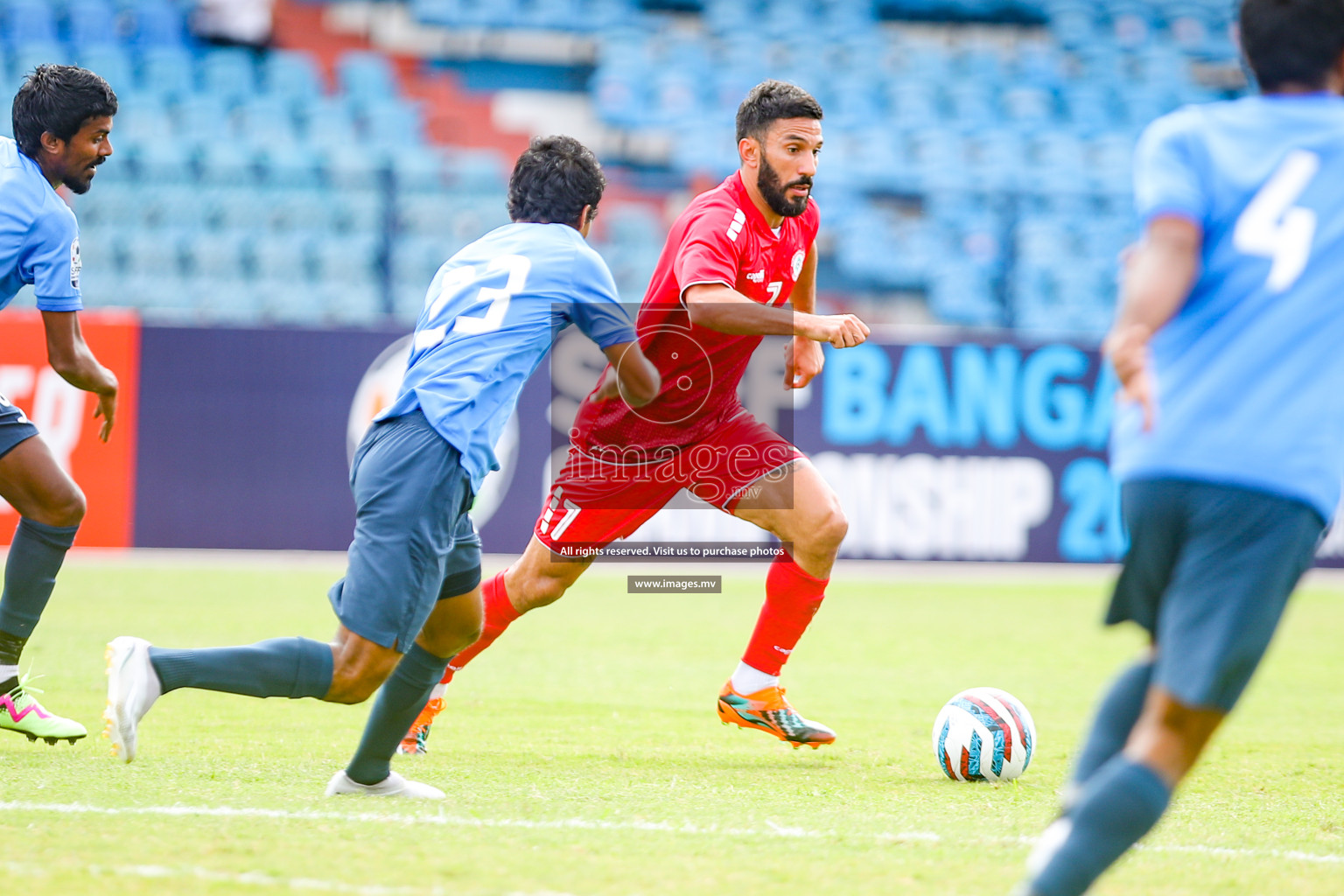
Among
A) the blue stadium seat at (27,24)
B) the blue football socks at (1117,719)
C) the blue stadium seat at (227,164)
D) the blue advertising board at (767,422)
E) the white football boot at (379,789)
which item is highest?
the blue stadium seat at (27,24)

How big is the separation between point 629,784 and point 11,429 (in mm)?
2608

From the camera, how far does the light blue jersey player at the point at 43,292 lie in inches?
186

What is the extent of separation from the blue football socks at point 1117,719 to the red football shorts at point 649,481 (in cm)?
264

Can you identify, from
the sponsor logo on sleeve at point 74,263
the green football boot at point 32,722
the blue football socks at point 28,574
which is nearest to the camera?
the sponsor logo on sleeve at point 74,263

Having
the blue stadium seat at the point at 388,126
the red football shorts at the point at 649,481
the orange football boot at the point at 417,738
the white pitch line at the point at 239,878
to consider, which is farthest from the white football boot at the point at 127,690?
the blue stadium seat at the point at 388,126

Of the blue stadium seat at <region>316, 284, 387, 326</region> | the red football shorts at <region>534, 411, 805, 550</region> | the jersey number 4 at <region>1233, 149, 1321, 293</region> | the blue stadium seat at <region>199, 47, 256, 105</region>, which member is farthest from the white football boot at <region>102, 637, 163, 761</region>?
the blue stadium seat at <region>199, 47, 256, 105</region>

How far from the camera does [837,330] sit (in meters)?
4.91

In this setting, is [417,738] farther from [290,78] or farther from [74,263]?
[290,78]

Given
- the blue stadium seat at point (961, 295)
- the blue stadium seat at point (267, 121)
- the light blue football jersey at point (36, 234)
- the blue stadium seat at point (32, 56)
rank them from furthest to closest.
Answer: the blue stadium seat at point (961, 295), the blue stadium seat at point (267, 121), the blue stadium seat at point (32, 56), the light blue football jersey at point (36, 234)

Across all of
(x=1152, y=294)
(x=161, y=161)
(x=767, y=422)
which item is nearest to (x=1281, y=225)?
(x=1152, y=294)

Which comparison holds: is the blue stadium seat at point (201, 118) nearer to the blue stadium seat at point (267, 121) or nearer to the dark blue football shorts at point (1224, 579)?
the blue stadium seat at point (267, 121)

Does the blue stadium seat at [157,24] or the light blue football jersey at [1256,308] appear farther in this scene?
the blue stadium seat at [157,24]

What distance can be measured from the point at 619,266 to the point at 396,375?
177 inches

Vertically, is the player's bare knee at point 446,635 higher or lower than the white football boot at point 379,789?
higher
